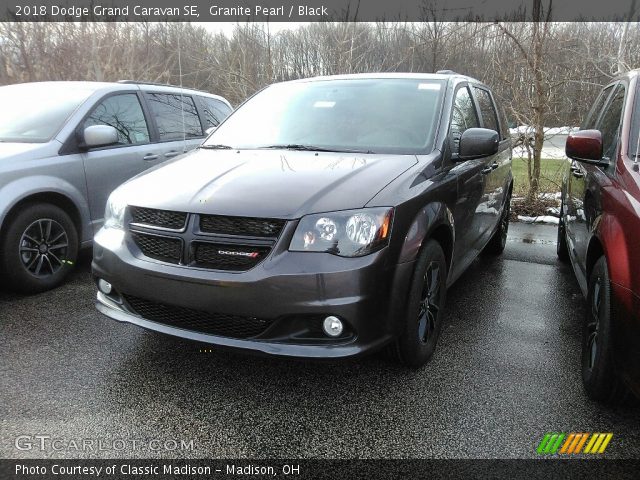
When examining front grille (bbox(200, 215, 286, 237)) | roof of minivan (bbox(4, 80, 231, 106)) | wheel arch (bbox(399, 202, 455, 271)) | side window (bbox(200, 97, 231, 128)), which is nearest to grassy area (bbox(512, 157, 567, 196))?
side window (bbox(200, 97, 231, 128))

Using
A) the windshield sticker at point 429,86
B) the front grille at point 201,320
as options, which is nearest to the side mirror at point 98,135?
the front grille at point 201,320

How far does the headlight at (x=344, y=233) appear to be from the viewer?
230 cm

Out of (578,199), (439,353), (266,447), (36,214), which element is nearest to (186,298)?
(266,447)

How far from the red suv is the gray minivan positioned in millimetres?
3788

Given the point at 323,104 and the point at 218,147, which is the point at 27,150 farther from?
the point at 323,104

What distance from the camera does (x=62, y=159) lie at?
4113mm

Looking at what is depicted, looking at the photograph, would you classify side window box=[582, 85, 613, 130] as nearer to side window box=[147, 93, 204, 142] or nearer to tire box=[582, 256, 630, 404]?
tire box=[582, 256, 630, 404]

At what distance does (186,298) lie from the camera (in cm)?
238

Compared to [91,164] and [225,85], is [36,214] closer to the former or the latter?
[91,164]

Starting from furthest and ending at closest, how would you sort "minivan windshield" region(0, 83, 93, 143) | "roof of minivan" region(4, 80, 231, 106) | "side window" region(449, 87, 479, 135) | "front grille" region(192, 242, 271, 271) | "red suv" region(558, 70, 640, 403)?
"roof of minivan" region(4, 80, 231, 106), "minivan windshield" region(0, 83, 93, 143), "side window" region(449, 87, 479, 135), "front grille" region(192, 242, 271, 271), "red suv" region(558, 70, 640, 403)

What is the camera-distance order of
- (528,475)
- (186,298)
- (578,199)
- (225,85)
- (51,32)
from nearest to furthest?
(528,475)
(186,298)
(578,199)
(225,85)
(51,32)

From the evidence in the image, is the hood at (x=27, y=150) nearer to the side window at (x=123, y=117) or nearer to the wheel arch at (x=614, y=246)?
the side window at (x=123, y=117)

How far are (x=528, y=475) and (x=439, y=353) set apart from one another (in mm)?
1104

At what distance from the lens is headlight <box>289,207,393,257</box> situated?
230cm
